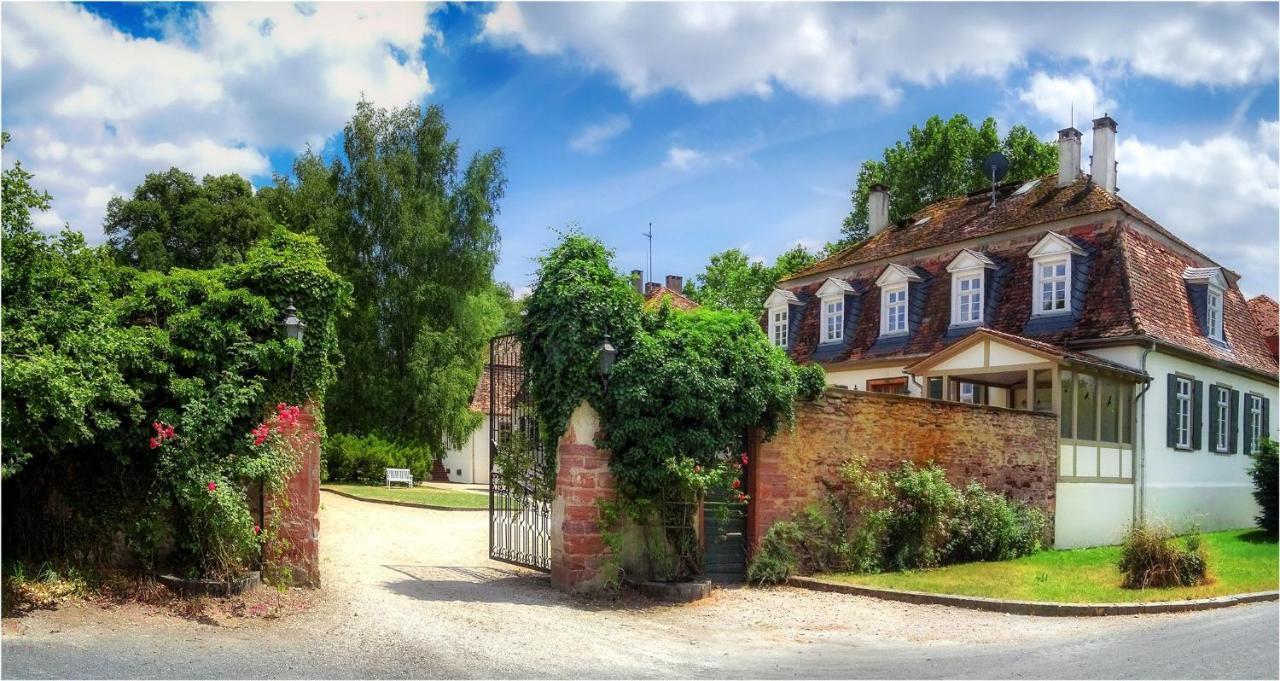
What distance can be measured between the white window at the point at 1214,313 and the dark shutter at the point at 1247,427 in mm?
2221

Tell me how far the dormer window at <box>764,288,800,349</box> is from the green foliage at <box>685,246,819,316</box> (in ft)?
40.0

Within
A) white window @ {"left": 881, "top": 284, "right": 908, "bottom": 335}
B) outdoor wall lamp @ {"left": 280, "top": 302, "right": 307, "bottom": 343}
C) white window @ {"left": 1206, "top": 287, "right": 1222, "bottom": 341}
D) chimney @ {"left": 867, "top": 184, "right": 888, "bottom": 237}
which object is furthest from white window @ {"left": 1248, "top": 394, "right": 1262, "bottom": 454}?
outdoor wall lamp @ {"left": 280, "top": 302, "right": 307, "bottom": 343}

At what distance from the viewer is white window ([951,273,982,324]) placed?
25.0 meters

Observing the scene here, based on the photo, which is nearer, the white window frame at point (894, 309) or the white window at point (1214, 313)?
the white window at point (1214, 313)

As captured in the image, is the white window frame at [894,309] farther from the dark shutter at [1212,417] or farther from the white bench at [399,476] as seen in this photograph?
the white bench at [399,476]

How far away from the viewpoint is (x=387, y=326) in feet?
112

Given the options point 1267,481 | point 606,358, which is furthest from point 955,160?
point 606,358

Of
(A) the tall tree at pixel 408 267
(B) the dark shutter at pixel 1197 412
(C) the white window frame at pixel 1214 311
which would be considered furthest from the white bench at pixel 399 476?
(C) the white window frame at pixel 1214 311

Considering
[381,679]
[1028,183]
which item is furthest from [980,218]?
[381,679]

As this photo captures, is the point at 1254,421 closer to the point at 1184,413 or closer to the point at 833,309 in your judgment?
the point at 1184,413

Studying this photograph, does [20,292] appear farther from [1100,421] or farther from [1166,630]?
[1100,421]

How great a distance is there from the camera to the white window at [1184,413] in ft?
74.6

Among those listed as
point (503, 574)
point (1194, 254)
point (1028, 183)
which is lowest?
point (503, 574)

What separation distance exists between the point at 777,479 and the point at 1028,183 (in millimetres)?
18198
